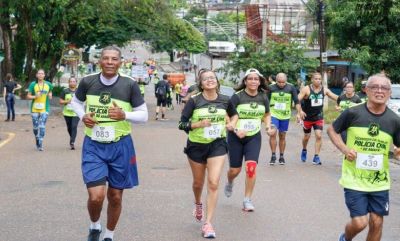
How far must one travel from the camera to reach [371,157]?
255 inches

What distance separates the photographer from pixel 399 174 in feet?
44.8

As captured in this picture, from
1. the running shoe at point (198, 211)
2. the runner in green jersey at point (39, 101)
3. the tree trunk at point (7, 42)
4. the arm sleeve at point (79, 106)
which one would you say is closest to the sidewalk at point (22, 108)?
the tree trunk at point (7, 42)

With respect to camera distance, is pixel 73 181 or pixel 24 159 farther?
pixel 24 159

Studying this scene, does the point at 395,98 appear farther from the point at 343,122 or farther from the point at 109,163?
the point at 109,163

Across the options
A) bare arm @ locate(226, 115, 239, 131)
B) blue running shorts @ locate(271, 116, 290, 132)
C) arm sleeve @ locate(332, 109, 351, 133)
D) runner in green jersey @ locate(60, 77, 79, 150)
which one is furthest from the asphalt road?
arm sleeve @ locate(332, 109, 351, 133)

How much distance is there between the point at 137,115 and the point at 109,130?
30cm

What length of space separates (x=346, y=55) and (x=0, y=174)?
55.1 feet

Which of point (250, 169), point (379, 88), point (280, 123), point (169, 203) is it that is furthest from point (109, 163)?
point (280, 123)

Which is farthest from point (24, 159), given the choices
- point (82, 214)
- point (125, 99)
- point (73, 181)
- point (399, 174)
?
point (125, 99)

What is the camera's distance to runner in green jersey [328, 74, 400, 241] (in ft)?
21.2

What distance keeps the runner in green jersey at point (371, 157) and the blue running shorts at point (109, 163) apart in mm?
2009

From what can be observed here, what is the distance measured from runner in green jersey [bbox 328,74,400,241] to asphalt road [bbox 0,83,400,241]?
1.36 m

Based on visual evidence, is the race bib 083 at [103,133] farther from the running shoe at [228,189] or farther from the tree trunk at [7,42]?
the tree trunk at [7,42]

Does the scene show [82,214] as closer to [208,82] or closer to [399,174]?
[208,82]
